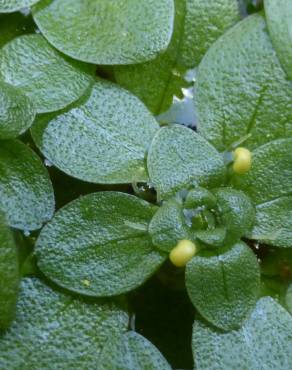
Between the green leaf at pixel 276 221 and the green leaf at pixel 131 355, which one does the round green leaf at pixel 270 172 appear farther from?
the green leaf at pixel 131 355

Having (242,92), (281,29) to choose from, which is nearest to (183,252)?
(242,92)

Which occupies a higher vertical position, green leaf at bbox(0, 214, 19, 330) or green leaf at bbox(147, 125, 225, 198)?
green leaf at bbox(147, 125, 225, 198)

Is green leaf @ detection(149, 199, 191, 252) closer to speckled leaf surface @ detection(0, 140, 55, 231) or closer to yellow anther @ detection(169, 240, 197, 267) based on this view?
yellow anther @ detection(169, 240, 197, 267)

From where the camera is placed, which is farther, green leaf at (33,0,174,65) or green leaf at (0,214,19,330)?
green leaf at (33,0,174,65)

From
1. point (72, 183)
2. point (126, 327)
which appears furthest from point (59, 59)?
point (126, 327)

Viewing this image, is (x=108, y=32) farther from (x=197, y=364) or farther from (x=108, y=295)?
(x=197, y=364)

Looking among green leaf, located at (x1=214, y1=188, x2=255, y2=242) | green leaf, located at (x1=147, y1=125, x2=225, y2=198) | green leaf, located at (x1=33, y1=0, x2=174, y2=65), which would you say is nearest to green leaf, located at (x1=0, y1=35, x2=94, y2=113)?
green leaf, located at (x1=33, y1=0, x2=174, y2=65)

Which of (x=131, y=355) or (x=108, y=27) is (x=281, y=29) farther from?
(x=131, y=355)
